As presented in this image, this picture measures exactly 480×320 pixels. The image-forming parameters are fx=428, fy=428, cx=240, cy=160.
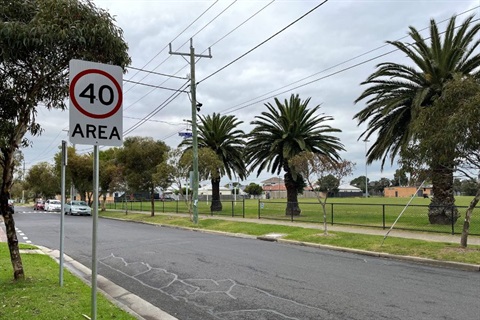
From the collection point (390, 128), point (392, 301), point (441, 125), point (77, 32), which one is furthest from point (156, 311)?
point (390, 128)

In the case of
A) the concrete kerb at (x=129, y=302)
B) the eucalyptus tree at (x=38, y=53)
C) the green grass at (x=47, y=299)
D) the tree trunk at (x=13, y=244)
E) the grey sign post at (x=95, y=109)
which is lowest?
the concrete kerb at (x=129, y=302)

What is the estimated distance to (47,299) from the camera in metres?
6.55

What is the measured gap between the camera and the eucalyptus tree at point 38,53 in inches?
239

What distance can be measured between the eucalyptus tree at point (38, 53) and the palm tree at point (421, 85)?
578 inches

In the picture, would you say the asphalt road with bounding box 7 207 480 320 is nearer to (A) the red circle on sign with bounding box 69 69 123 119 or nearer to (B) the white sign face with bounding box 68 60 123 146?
(B) the white sign face with bounding box 68 60 123 146

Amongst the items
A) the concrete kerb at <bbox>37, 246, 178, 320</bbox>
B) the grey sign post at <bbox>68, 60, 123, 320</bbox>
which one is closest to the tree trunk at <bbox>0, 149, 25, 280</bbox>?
the concrete kerb at <bbox>37, 246, 178, 320</bbox>

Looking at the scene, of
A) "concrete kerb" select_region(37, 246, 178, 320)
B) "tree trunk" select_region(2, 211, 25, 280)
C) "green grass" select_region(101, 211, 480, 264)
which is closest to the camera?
"concrete kerb" select_region(37, 246, 178, 320)

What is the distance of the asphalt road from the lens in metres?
6.68

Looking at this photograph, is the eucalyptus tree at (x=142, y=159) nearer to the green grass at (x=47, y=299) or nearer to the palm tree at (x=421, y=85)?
the palm tree at (x=421, y=85)

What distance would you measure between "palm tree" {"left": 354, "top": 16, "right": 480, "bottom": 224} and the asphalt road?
→ 9.02 meters

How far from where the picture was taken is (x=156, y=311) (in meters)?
6.74

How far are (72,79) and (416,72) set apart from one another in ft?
64.1

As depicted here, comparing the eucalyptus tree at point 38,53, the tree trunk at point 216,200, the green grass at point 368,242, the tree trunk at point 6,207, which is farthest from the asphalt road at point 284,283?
the tree trunk at point 216,200

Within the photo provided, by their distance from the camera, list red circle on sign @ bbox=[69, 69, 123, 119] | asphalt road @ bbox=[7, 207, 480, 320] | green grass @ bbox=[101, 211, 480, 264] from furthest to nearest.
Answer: green grass @ bbox=[101, 211, 480, 264] < asphalt road @ bbox=[7, 207, 480, 320] < red circle on sign @ bbox=[69, 69, 123, 119]
